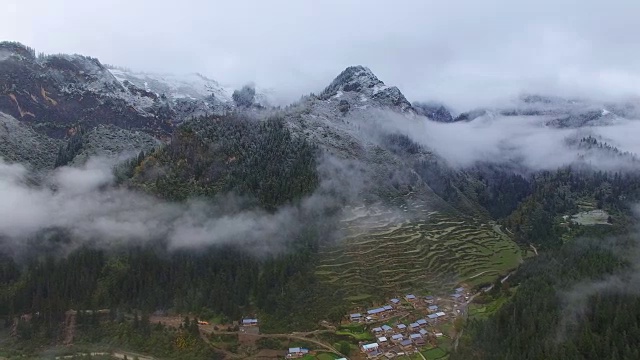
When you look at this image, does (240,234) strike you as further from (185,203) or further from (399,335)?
(399,335)

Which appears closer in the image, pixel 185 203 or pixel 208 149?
pixel 185 203

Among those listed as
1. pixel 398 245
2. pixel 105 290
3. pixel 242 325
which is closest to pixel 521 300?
pixel 398 245

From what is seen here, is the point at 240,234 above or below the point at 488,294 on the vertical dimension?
above

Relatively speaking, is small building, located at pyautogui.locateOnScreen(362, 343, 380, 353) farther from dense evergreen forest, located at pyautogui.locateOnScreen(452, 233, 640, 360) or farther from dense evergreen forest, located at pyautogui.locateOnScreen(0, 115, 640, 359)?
dense evergreen forest, located at pyautogui.locateOnScreen(452, 233, 640, 360)

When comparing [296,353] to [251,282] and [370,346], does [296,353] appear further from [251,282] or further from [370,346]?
[251,282]

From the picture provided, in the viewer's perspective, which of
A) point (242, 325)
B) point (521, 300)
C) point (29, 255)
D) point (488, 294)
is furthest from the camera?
point (29, 255)

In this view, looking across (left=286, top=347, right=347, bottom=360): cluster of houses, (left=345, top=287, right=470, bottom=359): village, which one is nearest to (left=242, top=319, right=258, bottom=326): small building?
(left=286, top=347, right=347, bottom=360): cluster of houses

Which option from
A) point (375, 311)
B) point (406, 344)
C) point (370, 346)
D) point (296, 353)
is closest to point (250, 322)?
point (296, 353)
